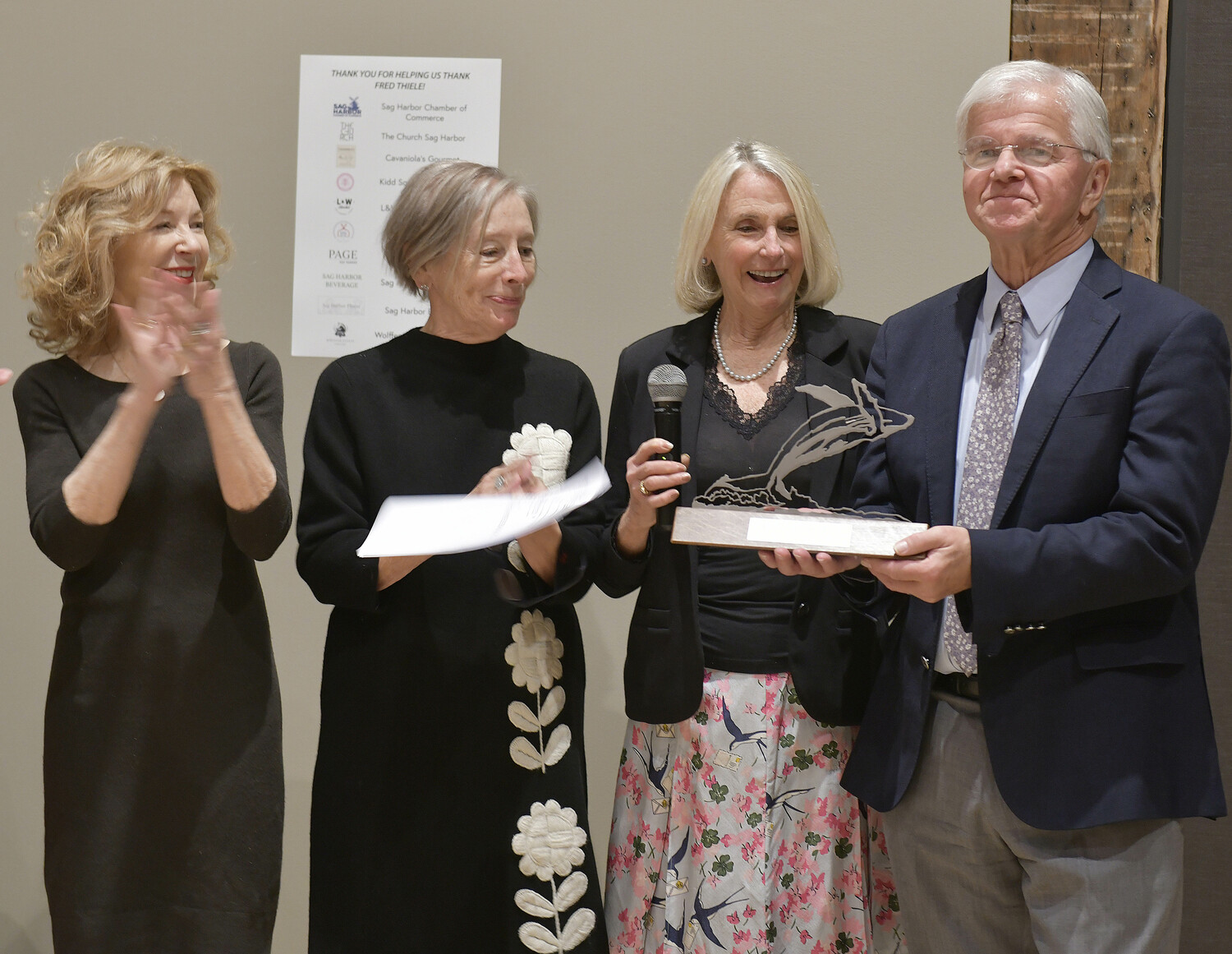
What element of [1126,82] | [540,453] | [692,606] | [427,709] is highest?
[1126,82]

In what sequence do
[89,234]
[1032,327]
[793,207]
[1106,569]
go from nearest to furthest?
1. [1106,569]
2. [1032,327]
3. [89,234]
4. [793,207]

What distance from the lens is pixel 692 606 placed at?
2213 millimetres

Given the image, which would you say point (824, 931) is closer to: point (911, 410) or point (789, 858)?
point (789, 858)

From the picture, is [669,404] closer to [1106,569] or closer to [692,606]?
[692,606]

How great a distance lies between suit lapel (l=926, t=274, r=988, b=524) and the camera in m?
2.00

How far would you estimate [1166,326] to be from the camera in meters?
1.83

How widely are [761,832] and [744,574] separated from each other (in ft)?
1.65

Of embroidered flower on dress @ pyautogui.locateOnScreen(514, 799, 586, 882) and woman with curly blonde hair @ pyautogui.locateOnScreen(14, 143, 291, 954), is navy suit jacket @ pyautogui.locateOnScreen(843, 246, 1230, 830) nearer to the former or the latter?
embroidered flower on dress @ pyautogui.locateOnScreen(514, 799, 586, 882)

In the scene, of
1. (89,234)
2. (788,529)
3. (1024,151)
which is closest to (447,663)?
(788,529)

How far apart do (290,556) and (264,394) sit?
144 cm

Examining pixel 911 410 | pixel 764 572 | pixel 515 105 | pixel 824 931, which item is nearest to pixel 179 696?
pixel 764 572

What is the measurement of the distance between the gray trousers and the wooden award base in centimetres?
36

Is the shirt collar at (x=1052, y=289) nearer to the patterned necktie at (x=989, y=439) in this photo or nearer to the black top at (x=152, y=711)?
the patterned necktie at (x=989, y=439)

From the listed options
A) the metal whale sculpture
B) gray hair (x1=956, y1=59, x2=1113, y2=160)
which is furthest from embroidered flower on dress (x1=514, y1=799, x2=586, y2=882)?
gray hair (x1=956, y1=59, x2=1113, y2=160)
